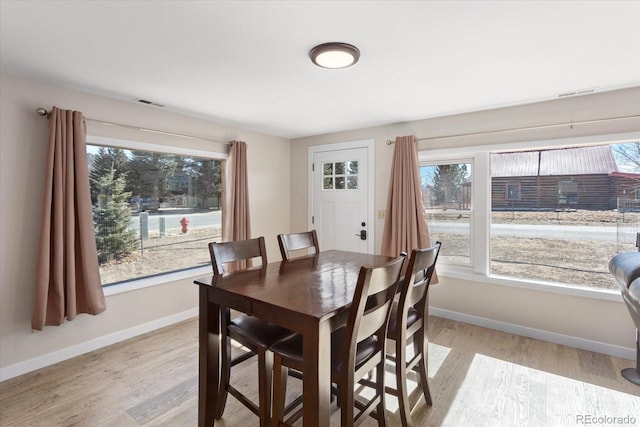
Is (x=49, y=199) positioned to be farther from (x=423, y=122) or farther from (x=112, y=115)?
(x=423, y=122)

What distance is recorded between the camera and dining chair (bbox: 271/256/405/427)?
4.55 ft

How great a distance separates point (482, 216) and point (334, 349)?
2.52m

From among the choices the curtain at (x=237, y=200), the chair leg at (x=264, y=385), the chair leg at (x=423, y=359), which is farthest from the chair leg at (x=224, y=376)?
the curtain at (x=237, y=200)

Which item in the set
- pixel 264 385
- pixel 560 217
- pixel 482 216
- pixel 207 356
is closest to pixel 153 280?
pixel 207 356

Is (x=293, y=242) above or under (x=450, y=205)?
under

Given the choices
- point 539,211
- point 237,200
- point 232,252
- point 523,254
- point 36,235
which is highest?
point 237,200

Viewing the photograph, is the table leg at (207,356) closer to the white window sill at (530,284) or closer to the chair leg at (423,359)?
the chair leg at (423,359)

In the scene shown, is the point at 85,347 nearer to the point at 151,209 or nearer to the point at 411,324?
the point at 151,209

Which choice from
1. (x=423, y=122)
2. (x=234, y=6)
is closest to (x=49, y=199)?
(x=234, y=6)

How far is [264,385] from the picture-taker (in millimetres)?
1627

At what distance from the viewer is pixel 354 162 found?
166 inches

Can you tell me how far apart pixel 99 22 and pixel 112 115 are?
4.62ft

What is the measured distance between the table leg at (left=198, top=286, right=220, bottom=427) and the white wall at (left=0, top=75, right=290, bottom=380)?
1708 mm

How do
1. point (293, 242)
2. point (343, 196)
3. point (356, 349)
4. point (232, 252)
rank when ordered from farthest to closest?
point (343, 196) < point (293, 242) < point (232, 252) < point (356, 349)
